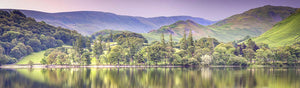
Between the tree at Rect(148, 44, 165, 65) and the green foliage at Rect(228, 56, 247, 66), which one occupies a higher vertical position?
the tree at Rect(148, 44, 165, 65)

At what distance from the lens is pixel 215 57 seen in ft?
493

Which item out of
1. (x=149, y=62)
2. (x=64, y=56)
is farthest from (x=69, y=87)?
(x=64, y=56)

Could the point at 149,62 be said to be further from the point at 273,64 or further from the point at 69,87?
the point at 69,87

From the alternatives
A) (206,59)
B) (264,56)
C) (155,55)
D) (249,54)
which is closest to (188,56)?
(206,59)

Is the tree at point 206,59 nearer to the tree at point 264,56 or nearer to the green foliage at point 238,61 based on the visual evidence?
the green foliage at point 238,61

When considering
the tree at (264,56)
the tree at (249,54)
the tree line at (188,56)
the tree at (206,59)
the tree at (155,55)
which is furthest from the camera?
the tree at (249,54)

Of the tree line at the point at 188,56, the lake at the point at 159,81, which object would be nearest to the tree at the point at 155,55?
the tree line at the point at 188,56

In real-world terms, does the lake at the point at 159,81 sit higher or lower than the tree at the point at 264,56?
lower

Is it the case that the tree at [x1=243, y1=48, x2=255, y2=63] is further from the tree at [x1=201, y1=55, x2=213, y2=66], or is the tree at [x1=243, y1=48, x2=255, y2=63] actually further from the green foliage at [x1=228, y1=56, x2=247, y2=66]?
the tree at [x1=201, y1=55, x2=213, y2=66]

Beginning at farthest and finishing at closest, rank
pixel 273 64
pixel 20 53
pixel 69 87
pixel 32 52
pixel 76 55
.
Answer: pixel 32 52 < pixel 20 53 < pixel 76 55 < pixel 273 64 < pixel 69 87

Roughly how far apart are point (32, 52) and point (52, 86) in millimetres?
152900

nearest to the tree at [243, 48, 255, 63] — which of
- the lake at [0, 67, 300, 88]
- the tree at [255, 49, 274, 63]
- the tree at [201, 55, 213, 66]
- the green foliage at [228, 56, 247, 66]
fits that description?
the tree at [255, 49, 274, 63]

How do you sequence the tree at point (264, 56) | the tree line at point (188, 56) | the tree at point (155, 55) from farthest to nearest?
the tree at point (155, 55) < the tree at point (264, 56) < the tree line at point (188, 56)

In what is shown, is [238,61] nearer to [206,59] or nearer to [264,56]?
[264,56]
